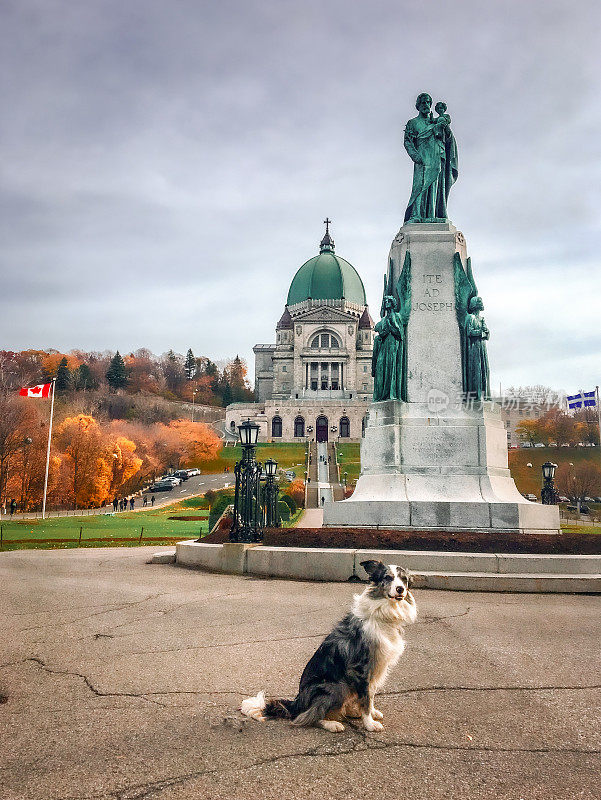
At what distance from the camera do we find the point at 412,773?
138 inches

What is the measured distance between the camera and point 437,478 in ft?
42.5

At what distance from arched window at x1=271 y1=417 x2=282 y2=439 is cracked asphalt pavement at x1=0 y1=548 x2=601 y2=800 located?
90.6 m

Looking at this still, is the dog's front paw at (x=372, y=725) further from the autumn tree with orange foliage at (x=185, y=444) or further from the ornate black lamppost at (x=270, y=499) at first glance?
the autumn tree with orange foliage at (x=185, y=444)

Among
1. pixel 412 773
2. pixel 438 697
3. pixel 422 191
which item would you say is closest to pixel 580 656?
pixel 438 697

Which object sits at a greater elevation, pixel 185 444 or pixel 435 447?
pixel 185 444

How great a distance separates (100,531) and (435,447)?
66.7ft

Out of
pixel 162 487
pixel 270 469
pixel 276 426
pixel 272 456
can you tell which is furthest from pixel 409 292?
pixel 276 426

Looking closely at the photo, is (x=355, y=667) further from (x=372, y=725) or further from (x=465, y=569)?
(x=465, y=569)

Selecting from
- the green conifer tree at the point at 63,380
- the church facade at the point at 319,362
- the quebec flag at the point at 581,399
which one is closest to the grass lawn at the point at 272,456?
the church facade at the point at 319,362

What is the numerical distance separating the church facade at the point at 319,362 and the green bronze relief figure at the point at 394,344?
82032mm

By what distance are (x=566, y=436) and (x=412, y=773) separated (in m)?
76.3

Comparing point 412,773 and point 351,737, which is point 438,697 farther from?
point 412,773

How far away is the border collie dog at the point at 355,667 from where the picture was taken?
4164 millimetres

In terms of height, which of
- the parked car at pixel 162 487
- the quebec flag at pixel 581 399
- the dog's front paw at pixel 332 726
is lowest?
the dog's front paw at pixel 332 726
